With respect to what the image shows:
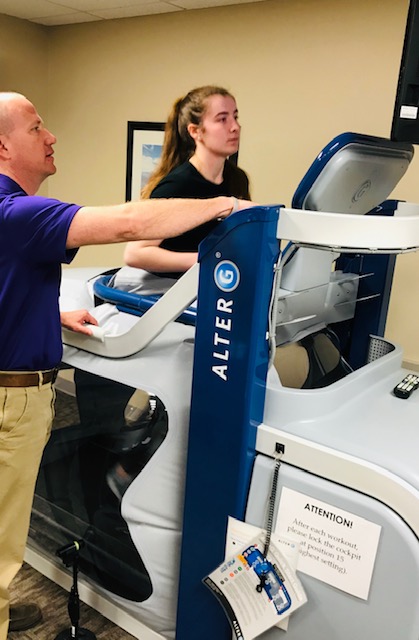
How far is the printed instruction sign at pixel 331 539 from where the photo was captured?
3.93 feet

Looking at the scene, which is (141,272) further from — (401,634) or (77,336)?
(401,634)

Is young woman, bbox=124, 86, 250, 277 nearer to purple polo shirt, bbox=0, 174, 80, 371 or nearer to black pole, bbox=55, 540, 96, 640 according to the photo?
purple polo shirt, bbox=0, 174, 80, 371

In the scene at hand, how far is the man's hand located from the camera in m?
1.70

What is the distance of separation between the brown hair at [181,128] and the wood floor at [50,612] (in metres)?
1.44

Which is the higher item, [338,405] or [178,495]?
[338,405]

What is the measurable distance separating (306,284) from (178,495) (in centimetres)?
68

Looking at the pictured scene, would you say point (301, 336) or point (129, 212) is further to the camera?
point (301, 336)

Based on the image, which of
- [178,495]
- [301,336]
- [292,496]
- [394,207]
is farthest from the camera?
[394,207]

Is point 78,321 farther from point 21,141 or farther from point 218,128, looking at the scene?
point 218,128

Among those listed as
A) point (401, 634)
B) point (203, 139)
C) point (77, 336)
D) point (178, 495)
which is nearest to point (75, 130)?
point (203, 139)

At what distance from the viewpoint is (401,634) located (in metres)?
1.18

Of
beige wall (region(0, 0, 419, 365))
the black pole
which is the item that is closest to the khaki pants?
the black pole

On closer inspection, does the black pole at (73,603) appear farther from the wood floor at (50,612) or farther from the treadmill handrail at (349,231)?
the treadmill handrail at (349,231)

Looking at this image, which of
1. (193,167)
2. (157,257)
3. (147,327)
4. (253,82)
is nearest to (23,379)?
(147,327)
